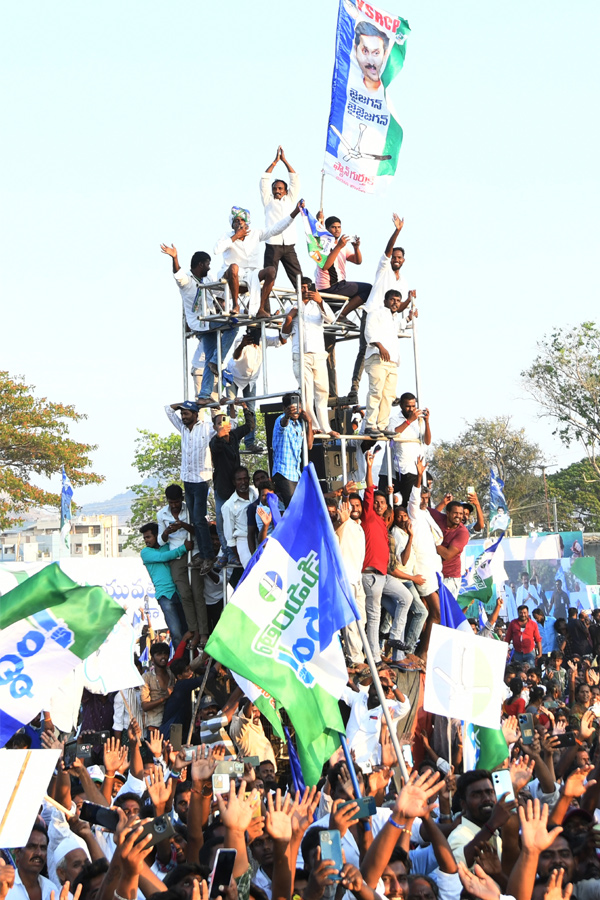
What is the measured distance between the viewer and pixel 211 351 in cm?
1165

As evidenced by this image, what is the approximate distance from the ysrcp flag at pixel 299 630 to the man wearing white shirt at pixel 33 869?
1.43 metres

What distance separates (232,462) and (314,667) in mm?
4467

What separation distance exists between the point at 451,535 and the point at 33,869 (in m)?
6.86

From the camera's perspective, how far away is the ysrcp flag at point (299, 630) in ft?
21.0

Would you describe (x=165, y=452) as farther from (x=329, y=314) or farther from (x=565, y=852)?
(x=565, y=852)

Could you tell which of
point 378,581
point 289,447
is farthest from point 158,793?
point 378,581

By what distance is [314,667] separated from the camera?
657 cm

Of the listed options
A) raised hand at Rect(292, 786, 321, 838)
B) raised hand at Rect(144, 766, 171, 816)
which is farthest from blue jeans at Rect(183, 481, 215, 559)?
raised hand at Rect(292, 786, 321, 838)

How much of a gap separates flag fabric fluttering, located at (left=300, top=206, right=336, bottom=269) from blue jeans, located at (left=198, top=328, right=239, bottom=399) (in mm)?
1214

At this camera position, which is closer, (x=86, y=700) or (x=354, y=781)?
(x=354, y=781)

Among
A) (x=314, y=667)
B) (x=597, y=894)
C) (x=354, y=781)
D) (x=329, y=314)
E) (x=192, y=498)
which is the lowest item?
(x=597, y=894)

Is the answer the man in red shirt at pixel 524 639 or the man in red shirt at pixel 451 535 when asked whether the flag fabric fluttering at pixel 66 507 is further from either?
the man in red shirt at pixel 451 535

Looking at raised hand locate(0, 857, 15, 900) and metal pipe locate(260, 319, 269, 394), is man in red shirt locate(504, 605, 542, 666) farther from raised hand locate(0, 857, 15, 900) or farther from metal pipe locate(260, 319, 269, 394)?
raised hand locate(0, 857, 15, 900)

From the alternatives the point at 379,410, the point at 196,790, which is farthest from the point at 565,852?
the point at 379,410
